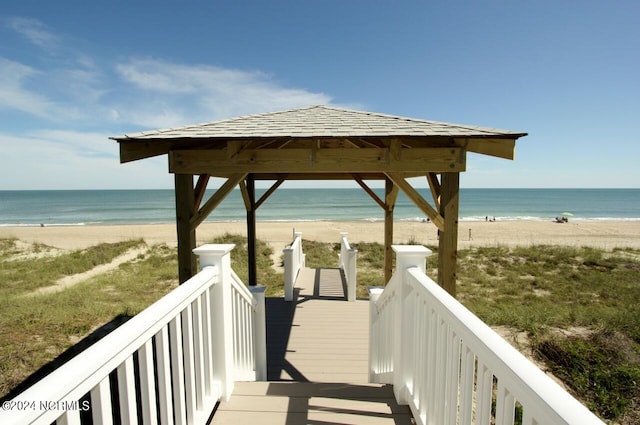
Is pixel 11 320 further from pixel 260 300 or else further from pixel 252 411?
pixel 252 411

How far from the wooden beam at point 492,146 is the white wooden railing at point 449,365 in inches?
75.0

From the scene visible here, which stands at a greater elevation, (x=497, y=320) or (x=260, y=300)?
(x=260, y=300)

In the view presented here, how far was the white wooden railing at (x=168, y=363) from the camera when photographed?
2.96 feet

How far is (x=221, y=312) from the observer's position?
2326 mm

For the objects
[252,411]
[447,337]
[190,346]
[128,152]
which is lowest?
[252,411]

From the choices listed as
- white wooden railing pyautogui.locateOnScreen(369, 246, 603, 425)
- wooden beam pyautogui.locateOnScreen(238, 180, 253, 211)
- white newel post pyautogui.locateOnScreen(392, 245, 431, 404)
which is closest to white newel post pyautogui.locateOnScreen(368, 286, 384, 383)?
white wooden railing pyautogui.locateOnScreen(369, 246, 603, 425)

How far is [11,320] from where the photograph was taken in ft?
17.8

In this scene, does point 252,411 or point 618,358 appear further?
point 618,358

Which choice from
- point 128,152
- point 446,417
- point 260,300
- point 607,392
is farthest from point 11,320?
point 607,392

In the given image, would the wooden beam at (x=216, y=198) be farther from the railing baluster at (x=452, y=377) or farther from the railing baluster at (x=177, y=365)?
the railing baluster at (x=452, y=377)

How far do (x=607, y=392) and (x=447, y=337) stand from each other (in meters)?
3.75

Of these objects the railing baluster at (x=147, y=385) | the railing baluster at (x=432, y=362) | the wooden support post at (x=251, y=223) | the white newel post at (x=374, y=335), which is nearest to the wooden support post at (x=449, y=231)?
the white newel post at (x=374, y=335)

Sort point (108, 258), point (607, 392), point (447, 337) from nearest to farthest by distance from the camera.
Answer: point (447, 337)
point (607, 392)
point (108, 258)

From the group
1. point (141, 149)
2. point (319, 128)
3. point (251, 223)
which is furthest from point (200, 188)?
point (251, 223)
